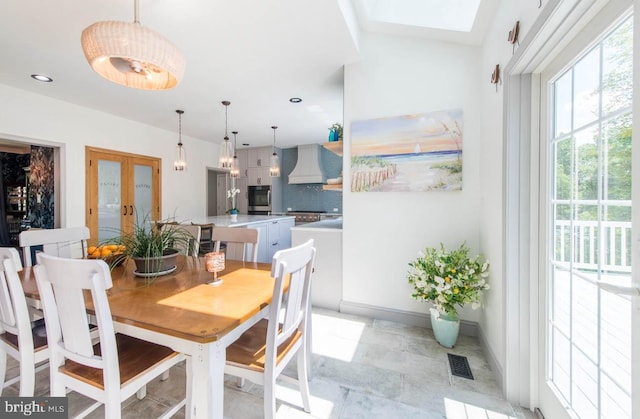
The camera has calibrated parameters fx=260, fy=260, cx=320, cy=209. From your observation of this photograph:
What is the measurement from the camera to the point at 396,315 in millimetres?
2443

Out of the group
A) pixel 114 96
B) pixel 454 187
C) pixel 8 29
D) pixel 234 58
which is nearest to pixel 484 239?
pixel 454 187

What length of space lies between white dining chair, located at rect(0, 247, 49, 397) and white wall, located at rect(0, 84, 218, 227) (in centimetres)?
296

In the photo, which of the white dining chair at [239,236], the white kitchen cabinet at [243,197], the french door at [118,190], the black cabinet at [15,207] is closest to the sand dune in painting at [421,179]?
the white dining chair at [239,236]

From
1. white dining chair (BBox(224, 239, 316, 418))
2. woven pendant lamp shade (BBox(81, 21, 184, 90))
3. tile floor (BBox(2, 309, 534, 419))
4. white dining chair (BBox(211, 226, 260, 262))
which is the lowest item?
tile floor (BBox(2, 309, 534, 419))

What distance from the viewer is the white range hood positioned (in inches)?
239

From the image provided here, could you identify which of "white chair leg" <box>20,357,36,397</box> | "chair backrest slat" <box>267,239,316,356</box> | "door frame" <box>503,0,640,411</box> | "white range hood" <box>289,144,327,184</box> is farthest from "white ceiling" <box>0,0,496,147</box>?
"white chair leg" <box>20,357,36,397</box>

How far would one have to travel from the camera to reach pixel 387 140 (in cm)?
243

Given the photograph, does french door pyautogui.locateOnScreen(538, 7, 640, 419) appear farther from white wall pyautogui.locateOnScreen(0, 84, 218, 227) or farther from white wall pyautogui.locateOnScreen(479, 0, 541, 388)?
white wall pyautogui.locateOnScreen(0, 84, 218, 227)

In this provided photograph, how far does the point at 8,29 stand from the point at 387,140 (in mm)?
3105

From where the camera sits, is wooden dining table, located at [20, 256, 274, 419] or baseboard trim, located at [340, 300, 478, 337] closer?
wooden dining table, located at [20, 256, 274, 419]

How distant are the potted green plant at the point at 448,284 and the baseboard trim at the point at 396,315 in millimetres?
256

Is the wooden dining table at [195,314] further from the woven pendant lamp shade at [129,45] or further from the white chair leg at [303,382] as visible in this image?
the woven pendant lamp shade at [129,45]

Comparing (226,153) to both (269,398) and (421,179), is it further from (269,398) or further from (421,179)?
(269,398)

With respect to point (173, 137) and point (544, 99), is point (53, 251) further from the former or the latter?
point (173, 137)
